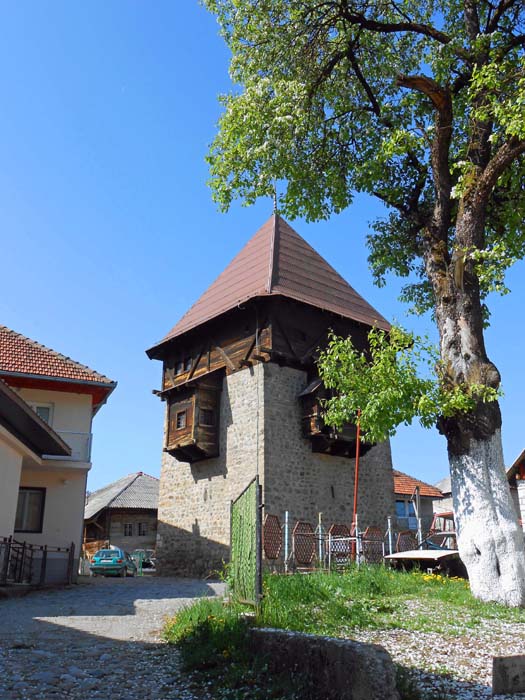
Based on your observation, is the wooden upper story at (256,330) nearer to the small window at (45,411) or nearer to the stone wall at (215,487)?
the stone wall at (215,487)

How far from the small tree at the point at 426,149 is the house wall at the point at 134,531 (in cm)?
2686

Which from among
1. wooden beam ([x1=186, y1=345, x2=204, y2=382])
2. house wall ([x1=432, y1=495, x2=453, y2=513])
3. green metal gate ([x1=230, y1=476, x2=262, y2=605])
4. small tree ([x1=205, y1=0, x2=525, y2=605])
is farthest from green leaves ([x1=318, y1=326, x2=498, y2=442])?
house wall ([x1=432, y1=495, x2=453, y2=513])

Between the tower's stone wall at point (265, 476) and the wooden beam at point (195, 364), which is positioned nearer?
the tower's stone wall at point (265, 476)

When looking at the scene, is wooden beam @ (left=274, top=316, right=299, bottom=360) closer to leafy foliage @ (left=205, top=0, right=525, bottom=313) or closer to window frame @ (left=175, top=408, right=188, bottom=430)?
window frame @ (left=175, top=408, right=188, bottom=430)

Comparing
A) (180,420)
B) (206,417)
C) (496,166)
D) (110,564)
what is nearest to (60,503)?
(180,420)

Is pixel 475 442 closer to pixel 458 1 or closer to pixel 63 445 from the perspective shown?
pixel 458 1

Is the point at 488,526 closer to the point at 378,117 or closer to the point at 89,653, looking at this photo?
the point at 89,653

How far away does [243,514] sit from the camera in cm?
824

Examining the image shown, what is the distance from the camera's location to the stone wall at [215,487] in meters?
21.3

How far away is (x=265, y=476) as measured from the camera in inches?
797

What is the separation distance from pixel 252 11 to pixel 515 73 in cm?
530

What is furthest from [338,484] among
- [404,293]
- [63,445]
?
[404,293]

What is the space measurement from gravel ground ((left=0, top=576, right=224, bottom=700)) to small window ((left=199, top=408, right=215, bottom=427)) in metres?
11.2

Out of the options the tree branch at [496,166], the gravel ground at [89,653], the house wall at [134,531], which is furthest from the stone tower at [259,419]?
the tree branch at [496,166]
